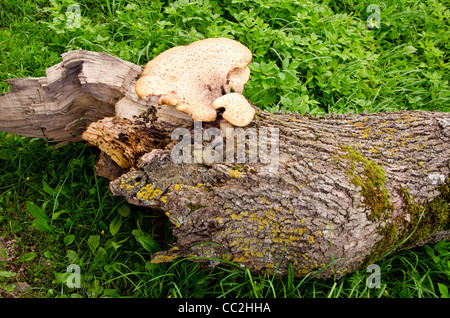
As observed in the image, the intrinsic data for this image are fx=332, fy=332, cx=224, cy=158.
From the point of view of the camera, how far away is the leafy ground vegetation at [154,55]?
2.49 meters

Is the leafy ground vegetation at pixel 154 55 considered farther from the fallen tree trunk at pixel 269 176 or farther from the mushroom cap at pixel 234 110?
the mushroom cap at pixel 234 110

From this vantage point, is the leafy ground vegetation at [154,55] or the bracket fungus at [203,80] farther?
the leafy ground vegetation at [154,55]

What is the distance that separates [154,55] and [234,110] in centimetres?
185

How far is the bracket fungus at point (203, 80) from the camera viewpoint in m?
2.24

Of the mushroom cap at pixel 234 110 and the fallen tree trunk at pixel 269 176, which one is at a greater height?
the mushroom cap at pixel 234 110

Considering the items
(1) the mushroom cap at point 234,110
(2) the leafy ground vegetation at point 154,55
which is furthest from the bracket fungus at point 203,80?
(2) the leafy ground vegetation at point 154,55

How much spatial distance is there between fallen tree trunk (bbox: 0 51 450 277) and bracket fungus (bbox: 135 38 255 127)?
0.46 feet

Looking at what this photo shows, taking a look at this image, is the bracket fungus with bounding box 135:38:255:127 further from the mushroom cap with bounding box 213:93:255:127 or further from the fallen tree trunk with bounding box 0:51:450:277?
the fallen tree trunk with bounding box 0:51:450:277

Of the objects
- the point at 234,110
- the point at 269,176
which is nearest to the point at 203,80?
the point at 234,110

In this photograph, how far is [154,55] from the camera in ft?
12.0

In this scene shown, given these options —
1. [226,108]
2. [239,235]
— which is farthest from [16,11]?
[239,235]

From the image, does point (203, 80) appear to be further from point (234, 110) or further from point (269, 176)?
point (269, 176)

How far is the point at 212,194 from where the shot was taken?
7.15 ft

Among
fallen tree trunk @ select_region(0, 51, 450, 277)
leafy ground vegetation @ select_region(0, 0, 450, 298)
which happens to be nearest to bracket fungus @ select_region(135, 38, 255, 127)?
fallen tree trunk @ select_region(0, 51, 450, 277)
